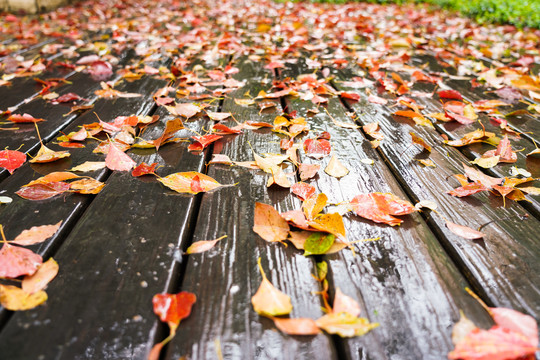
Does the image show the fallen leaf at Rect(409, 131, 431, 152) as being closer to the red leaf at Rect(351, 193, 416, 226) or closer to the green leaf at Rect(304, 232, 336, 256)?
the red leaf at Rect(351, 193, 416, 226)

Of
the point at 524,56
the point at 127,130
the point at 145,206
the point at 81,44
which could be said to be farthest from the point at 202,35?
the point at 524,56

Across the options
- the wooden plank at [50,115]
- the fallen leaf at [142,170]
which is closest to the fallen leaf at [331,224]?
the fallen leaf at [142,170]

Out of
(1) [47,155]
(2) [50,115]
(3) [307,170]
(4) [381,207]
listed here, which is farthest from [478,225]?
(2) [50,115]

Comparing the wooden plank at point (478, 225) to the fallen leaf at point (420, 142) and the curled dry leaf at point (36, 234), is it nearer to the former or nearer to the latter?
the fallen leaf at point (420, 142)

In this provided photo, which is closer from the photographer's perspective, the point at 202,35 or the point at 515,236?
the point at 515,236

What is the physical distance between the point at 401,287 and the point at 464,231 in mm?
255

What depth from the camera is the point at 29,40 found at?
2467 millimetres

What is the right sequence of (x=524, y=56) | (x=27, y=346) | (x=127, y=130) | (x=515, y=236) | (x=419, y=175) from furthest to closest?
(x=524, y=56), (x=127, y=130), (x=419, y=175), (x=515, y=236), (x=27, y=346)

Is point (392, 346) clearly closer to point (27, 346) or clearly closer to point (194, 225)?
point (194, 225)

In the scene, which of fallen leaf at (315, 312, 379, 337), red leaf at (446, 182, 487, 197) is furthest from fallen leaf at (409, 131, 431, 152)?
fallen leaf at (315, 312, 379, 337)

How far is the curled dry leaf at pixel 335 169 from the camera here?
94 centimetres

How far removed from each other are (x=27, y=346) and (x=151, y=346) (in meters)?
0.20

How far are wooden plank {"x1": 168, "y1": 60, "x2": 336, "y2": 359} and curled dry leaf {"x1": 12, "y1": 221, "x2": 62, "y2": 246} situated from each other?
325 millimetres

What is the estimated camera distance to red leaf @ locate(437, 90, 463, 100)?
1.52 meters
